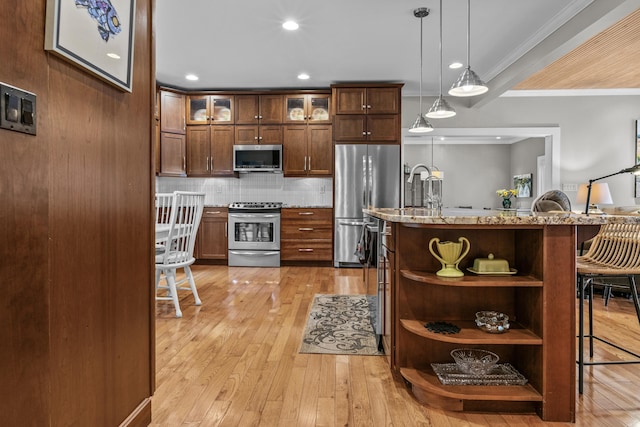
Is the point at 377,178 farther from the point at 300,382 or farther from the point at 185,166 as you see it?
the point at 300,382

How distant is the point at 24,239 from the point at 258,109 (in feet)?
16.3

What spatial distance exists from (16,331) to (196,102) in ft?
17.3

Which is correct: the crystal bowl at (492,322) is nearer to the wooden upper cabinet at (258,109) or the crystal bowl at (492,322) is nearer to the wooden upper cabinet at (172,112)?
the wooden upper cabinet at (258,109)

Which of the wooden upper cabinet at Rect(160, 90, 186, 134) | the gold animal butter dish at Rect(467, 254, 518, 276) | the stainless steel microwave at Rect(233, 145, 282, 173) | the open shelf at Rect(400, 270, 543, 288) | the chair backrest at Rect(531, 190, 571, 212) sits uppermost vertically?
the wooden upper cabinet at Rect(160, 90, 186, 134)

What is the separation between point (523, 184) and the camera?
8.88 m

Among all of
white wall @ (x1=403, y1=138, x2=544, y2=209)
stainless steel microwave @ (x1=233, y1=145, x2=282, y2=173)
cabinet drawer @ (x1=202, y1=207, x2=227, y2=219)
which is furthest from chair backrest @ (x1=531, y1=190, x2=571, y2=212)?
white wall @ (x1=403, y1=138, x2=544, y2=209)

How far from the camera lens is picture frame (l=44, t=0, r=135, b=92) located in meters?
1.07

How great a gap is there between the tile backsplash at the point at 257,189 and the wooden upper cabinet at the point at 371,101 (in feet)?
3.94

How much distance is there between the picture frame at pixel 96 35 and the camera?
3.50ft

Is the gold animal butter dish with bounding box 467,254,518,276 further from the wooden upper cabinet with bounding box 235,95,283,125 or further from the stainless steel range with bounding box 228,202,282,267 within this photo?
the wooden upper cabinet with bounding box 235,95,283,125

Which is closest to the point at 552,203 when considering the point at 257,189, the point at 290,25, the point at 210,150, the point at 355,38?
the point at 355,38

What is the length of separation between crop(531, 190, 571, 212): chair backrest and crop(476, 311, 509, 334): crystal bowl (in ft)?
7.24

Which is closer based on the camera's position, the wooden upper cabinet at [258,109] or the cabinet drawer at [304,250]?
the cabinet drawer at [304,250]

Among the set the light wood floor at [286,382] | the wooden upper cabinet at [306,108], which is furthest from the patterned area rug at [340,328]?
the wooden upper cabinet at [306,108]
